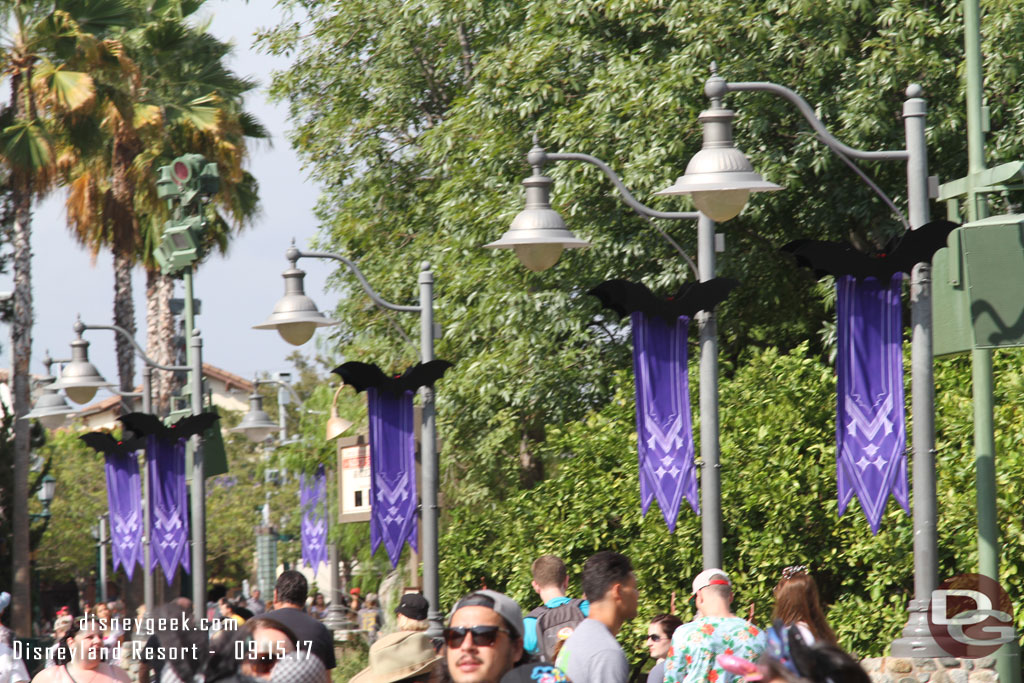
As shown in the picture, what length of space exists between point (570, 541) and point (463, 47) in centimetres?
1032

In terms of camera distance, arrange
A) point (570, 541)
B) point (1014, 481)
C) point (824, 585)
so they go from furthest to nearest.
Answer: point (570, 541) → point (824, 585) → point (1014, 481)

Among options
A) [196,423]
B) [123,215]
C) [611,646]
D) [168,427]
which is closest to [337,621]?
[123,215]

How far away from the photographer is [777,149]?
18.3m

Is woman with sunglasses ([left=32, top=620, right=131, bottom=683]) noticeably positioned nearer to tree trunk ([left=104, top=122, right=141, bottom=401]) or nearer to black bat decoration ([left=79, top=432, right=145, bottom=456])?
black bat decoration ([left=79, top=432, right=145, bottom=456])

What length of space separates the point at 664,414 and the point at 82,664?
4653 mm

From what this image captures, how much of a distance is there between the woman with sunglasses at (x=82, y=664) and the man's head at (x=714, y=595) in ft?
12.4

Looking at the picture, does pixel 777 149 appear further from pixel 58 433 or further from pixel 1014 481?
pixel 58 433

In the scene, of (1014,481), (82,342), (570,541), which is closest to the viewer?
(1014,481)

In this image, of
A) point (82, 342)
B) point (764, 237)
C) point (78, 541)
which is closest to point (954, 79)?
point (764, 237)

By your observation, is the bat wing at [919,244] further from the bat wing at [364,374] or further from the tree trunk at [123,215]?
the tree trunk at [123,215]

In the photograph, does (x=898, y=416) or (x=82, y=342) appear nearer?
(x=898, y=416)

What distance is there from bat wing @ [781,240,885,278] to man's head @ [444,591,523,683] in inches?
198

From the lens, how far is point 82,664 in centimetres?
888

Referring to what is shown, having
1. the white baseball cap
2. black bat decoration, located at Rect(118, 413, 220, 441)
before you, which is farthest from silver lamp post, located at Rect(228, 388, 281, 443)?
the white baseball cap
